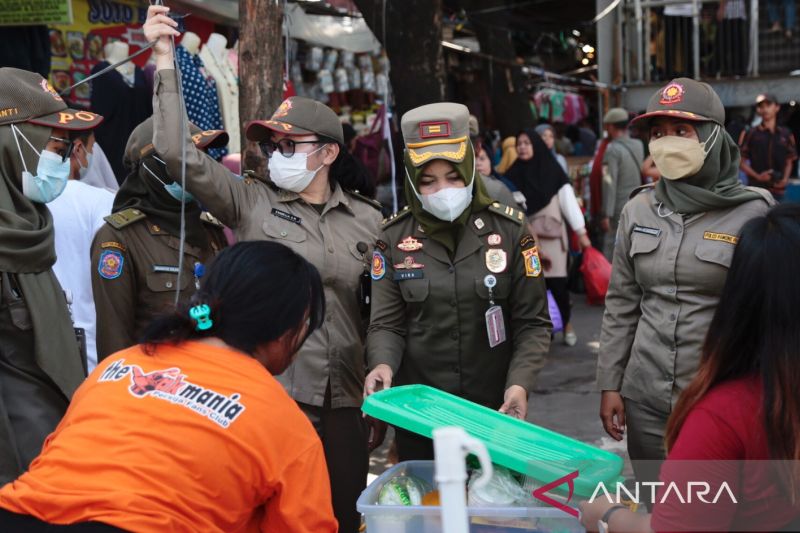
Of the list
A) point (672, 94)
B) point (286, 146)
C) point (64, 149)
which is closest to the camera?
point (672, 94)

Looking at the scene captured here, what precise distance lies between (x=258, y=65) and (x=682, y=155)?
2.34m

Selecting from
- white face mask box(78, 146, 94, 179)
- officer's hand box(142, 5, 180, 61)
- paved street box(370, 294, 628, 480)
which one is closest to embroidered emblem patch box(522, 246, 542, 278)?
officer's hand box(142, 5, 180, 61)

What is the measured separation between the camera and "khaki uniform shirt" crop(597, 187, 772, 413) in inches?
134

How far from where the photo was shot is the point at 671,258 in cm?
347

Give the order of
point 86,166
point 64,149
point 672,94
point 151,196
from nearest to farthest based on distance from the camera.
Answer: point 672,94, point 64,149, point 151,196, point 86,166

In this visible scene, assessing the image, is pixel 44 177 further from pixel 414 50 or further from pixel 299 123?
pixel 414 50

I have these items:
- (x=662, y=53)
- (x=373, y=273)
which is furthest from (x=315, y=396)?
(x=662, y=53)

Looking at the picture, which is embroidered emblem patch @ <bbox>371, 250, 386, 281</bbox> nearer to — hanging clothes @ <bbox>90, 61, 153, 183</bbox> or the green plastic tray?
the green plastic tray

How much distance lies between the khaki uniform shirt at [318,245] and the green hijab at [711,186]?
123 centimetres

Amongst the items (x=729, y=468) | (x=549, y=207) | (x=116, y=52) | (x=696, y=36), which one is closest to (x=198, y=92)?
(x=116, y=52)

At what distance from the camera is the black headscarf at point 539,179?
27.3 ft

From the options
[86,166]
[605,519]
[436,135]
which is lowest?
[605,519]

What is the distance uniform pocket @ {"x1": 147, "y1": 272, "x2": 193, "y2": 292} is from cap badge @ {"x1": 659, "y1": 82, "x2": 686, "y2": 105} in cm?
202

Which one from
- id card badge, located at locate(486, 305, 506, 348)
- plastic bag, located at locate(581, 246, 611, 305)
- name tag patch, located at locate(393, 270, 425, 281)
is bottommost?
plastic bag, located at locate(581, 246, 611, 305)
